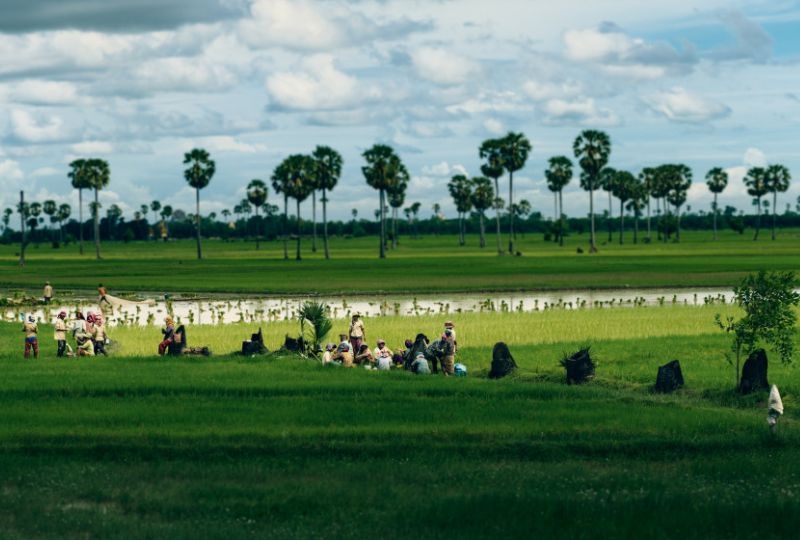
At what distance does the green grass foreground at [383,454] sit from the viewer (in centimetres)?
1667

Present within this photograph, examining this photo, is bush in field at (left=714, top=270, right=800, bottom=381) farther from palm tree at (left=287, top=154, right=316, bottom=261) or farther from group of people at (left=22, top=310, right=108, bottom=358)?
palm tree at (left=287, top=154, right=316, bottom=261)

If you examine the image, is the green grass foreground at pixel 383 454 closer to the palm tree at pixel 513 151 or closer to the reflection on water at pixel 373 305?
the reflection on water at pixel 373 305

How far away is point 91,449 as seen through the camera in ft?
70.8

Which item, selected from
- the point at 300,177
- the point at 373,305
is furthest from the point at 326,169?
the point at 373,305

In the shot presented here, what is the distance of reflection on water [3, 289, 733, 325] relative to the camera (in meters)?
58.9

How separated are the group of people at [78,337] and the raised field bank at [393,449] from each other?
1.18 meters

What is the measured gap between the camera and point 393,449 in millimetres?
21484

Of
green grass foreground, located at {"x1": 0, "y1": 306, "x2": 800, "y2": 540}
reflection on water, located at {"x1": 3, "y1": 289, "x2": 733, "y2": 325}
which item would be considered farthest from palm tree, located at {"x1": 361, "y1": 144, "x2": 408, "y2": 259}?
green grass foreground, located at {"x1": 0, "y1": 306, "x2": 800, "y2": 540}

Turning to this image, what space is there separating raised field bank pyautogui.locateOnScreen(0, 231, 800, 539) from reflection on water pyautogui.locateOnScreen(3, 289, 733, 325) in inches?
827

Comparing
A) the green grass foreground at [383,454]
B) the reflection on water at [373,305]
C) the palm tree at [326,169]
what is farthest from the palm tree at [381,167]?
the green grass foreground at [383,454]

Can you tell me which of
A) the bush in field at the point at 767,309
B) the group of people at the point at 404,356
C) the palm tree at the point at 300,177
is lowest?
the group of people at the point at 404,356

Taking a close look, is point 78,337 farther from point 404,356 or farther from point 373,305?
point 373,305

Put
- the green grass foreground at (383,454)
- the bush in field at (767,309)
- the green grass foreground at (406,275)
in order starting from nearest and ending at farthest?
the green grass foreground at (383,454), the bush in field at (767,309), the green grass foreground at (406,275)

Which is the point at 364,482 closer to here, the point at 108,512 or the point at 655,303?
the point at 108,512
